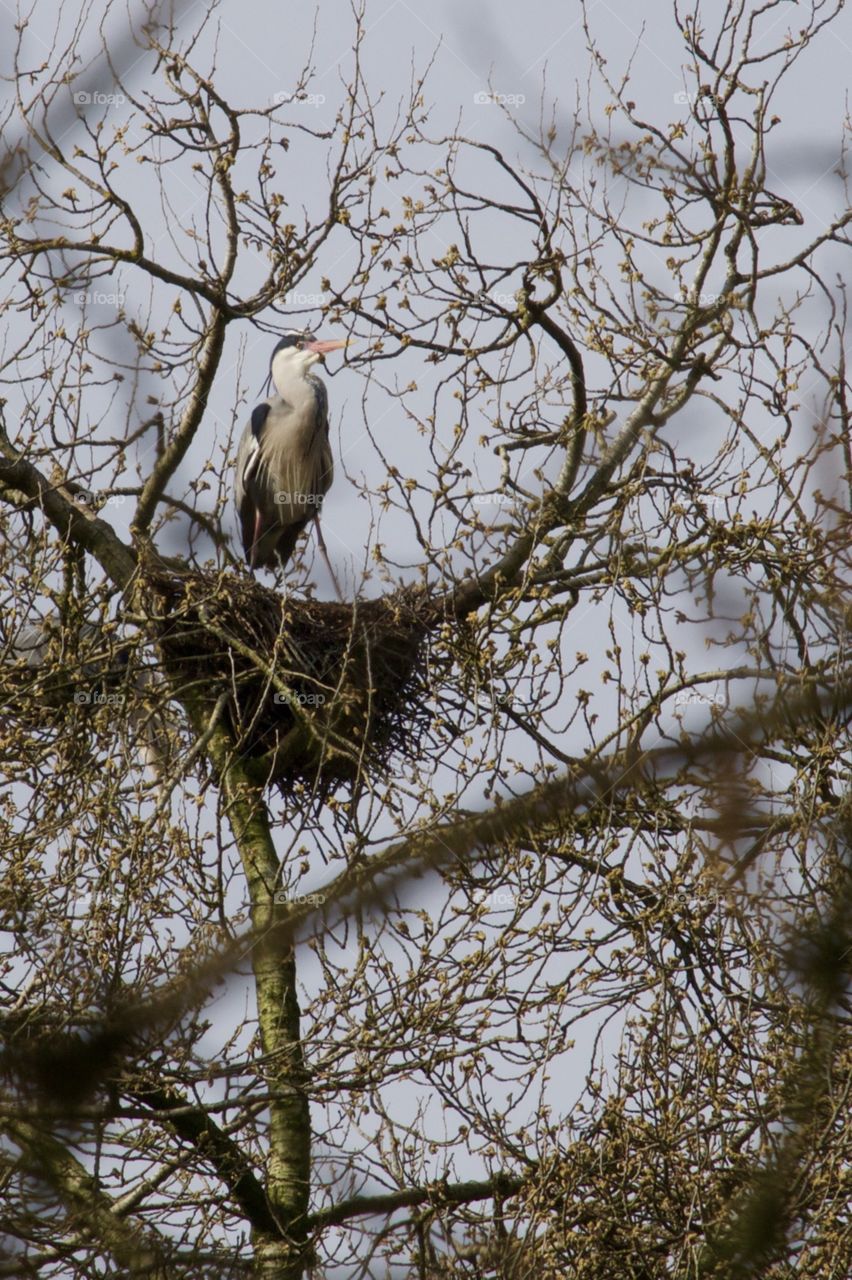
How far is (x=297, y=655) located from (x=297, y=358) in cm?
365

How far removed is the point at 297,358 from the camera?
31.1 feet

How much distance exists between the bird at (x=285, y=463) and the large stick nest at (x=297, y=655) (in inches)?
86.5

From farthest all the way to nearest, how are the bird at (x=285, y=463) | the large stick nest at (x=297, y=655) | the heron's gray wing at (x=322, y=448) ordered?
the heron's gray wing at (x=322, y=448), the bird at (x=285, y=463), the large stick nest at (x=297, y=655)

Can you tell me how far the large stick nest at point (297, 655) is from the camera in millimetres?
6395

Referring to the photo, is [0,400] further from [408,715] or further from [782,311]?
[782,311]

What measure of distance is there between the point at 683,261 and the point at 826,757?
2529mm

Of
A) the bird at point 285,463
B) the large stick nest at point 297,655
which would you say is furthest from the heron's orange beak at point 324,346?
the large stick nest at point 297,655

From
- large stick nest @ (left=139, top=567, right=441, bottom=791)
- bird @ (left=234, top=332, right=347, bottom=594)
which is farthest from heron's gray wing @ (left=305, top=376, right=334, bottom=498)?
large stick nest @ (left=139, top=567, right=441, bottom=791)

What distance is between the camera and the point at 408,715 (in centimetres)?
667

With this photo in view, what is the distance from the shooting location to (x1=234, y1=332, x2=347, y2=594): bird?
9.06 meters

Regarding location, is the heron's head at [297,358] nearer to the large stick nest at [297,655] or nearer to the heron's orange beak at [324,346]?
the heron's orange beak at [324,346]

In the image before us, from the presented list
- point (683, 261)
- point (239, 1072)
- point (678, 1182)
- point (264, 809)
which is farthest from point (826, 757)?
point (264, 809)

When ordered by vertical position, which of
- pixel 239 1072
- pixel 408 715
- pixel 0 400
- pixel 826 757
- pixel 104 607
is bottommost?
pixel 239 1072

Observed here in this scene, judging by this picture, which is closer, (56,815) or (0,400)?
(56,815)
